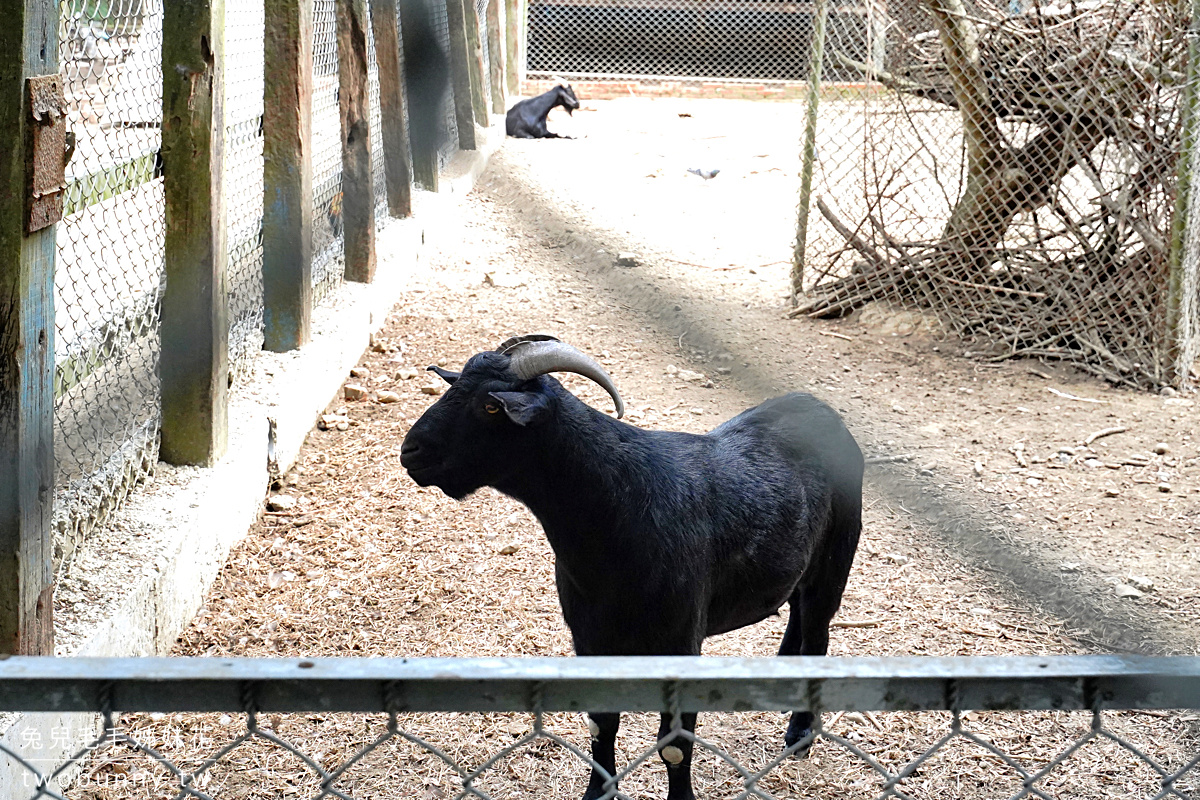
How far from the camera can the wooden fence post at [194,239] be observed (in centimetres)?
340

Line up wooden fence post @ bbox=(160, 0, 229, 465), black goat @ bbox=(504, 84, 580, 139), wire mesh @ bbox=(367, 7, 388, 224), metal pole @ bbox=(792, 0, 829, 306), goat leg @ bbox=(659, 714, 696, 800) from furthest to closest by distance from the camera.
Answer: black goat @ bbox=(504, 84, 580, 139)
wire mesh @ bbox=(367, 7, 388, 224)
metal pole @ bbox=(792, 0, 829, 306)
wooden fence post @ bbox=(160, 0, 229, 465)
goat leg @ bbox=(659, 714, 696, 800)

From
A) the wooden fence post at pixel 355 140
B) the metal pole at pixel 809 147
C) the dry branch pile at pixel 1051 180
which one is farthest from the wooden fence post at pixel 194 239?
the dry branch pile at pixel 1051 180

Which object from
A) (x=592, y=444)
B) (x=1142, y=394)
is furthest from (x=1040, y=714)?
(x=1142, y=394)

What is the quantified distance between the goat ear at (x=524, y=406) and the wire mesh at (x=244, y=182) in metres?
1.74

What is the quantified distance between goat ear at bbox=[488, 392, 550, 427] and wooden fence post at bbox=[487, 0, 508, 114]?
35.3 ft

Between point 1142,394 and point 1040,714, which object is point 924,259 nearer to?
point 1142,394

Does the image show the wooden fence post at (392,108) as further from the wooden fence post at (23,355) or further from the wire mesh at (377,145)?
the wooden fence post at (23,355)

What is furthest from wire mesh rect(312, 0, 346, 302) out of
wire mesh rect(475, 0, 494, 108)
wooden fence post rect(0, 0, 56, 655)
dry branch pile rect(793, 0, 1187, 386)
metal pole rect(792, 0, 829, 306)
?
wire mesh rect(475, 0, 494, 108)

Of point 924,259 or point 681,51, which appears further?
point 681,51

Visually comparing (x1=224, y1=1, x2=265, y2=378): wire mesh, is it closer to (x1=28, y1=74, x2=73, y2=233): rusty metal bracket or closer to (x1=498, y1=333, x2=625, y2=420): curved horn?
(x1=28, y1=74, x2=73, y2=233): rusty metal bracket

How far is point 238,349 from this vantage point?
15.0 ft

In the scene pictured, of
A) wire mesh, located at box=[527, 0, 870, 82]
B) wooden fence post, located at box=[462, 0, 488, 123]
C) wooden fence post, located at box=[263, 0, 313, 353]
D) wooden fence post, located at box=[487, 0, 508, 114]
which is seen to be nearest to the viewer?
wooden fence post, located at box=[263, 0, 313, 353]

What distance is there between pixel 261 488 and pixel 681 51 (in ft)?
50.3

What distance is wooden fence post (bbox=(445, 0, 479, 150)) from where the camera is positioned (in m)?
9.65
